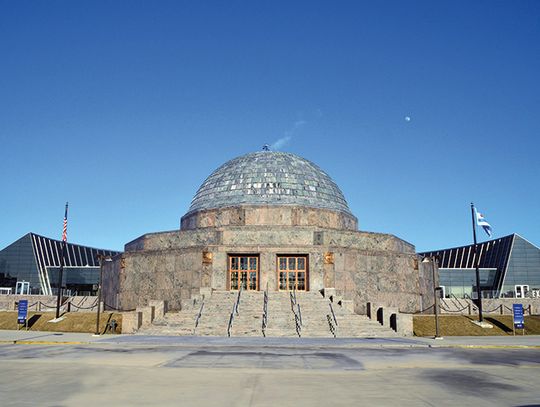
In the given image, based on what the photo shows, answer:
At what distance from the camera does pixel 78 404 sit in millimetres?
5277

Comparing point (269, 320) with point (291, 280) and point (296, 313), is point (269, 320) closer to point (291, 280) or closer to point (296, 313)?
point (296, 313)

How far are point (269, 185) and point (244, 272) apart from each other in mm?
7361

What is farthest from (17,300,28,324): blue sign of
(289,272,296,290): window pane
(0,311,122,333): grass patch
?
(289,272,296,290): window pane

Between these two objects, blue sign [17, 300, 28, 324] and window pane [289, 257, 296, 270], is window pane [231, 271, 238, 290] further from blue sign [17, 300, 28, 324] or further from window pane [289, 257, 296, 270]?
blue sign [17, 300, 28, 324]

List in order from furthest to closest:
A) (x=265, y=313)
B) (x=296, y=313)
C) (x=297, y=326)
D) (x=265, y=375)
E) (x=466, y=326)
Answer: (x=466, y=326) → (x=296, y=313) → (x=265, y=313) → (x=297, y=326) → (x=265, y=375)

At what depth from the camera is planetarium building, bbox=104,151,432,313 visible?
22.0 metres

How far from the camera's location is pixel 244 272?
22.4m

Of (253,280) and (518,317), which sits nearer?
(518,317)

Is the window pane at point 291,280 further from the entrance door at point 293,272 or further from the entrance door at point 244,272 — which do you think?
the entrance door at point 244,272

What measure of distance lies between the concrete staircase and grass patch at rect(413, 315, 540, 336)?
2.06m

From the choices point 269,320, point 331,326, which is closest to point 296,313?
point 269,320

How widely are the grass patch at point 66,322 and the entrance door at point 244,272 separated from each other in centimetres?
509

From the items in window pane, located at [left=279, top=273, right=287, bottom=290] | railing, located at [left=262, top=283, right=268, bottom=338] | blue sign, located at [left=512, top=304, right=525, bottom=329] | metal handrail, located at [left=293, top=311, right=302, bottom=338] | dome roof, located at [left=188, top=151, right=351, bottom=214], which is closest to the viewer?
metal handrail, located at [left=293, top=311, right=302, bottom=338]

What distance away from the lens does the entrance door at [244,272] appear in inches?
872
